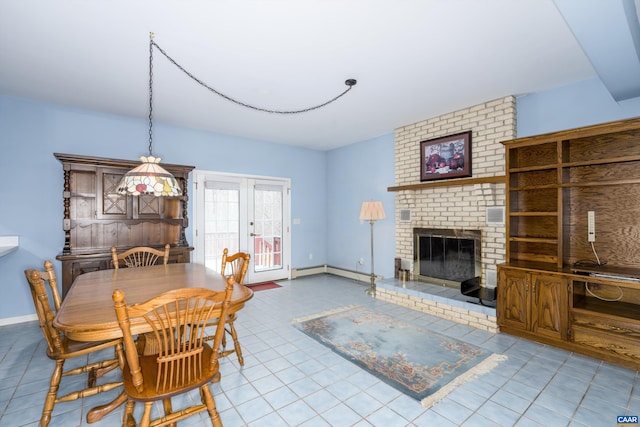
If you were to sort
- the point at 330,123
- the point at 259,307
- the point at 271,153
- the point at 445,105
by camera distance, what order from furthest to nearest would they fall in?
the point at 271,153 → the point at 330,123 → the point at 259,307 → the point at 445,105

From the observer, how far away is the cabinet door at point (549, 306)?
285cm

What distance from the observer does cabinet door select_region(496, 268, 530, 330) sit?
3.10 metres

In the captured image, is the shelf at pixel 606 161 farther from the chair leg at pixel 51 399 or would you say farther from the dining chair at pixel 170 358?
the chair leg at pixel 51 399

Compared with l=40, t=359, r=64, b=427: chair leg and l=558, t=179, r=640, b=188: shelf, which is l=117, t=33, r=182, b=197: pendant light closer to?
l=40, t=359, r=64, b=427: chair leg

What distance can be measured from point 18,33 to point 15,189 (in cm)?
223

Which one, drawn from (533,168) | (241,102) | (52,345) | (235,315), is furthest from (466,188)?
(52,345)

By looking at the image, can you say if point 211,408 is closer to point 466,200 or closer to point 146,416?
point 146,416

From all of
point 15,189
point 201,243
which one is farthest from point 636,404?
point 15,189

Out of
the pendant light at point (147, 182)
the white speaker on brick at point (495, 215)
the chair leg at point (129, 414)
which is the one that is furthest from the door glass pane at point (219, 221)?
the white speaker on brick at point (495, 215)

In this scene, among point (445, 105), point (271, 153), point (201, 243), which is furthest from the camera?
point (271, 153)

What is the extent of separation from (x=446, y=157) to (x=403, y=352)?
2801mm

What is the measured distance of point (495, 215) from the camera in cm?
377

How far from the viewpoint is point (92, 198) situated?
155 inches

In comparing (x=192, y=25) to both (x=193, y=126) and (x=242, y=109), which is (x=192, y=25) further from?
(x=193, y=126)
